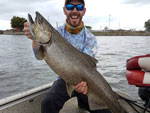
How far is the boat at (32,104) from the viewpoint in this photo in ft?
12.6

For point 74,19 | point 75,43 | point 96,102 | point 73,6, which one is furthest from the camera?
point 75,43

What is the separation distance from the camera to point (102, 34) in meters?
109

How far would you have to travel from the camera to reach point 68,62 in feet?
9.64

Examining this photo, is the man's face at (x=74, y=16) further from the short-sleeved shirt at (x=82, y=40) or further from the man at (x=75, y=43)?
the short-sleeved shirt at (x=82, y=40)

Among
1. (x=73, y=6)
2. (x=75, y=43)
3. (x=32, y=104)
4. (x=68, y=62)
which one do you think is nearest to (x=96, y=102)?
(x=68, y=62)

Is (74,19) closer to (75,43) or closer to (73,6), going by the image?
(73,6)

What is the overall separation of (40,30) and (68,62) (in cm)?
70

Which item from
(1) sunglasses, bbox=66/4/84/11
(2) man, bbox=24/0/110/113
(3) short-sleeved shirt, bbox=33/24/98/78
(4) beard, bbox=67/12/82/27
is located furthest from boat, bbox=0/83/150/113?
(1) sunglasses, bbox=66/4/84/11

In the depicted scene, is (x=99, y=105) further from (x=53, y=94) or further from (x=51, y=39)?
(x=51, y=39)

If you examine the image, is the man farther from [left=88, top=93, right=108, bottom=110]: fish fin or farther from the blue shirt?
A: [left=88, top=93, right=108, bottom=110]: fish fin

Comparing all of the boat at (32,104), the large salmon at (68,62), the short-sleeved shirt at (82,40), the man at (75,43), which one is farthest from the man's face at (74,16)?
the boat at (32,104)

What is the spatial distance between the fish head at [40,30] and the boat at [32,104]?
1.67 m

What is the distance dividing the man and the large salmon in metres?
0.13

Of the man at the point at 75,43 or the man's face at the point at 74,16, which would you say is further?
the man's face at the point at 74,16
